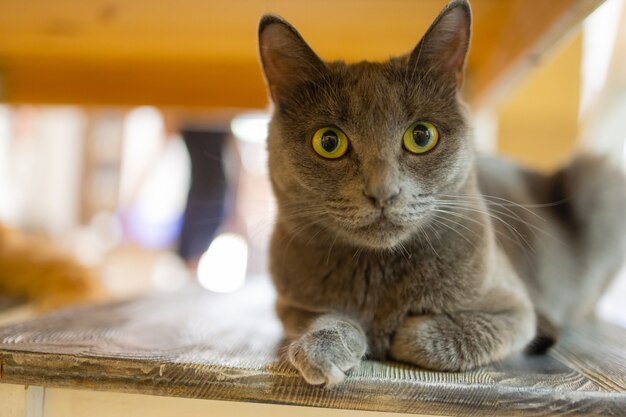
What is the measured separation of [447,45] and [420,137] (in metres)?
0.18

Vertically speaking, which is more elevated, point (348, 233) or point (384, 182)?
point (384, 182)

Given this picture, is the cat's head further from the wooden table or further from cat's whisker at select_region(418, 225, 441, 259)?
the wooden table

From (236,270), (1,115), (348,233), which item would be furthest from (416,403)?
(1,115)

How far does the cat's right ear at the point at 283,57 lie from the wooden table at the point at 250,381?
1.63 feet

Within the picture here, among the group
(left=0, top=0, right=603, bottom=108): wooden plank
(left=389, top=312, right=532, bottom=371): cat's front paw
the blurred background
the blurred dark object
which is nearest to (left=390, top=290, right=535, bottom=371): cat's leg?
(left=389, top=312, right=532, bottom=371): cat's front paw

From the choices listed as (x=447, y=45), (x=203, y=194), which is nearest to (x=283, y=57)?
(x=447, y=45)

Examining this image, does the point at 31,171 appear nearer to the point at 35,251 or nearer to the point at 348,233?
the point at 35,251

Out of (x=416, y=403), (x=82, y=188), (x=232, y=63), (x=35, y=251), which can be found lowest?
(x=82, y=188)

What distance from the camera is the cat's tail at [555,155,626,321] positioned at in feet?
4.96

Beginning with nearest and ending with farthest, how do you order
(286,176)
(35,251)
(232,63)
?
(286,176) < (232,63) < (35,251)

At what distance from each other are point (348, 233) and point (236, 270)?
6.54 feet

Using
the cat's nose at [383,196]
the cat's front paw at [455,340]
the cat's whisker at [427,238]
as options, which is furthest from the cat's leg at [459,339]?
the cat's nose at [383,196]

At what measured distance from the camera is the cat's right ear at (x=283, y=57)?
958mm

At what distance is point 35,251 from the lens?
2098 millimetres
